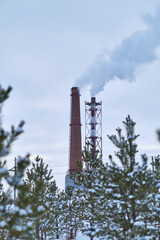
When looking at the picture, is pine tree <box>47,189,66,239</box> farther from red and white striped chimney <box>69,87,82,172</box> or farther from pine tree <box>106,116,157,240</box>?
red and white striped chimney <box>69,87,82,172</box>

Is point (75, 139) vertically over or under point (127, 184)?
over

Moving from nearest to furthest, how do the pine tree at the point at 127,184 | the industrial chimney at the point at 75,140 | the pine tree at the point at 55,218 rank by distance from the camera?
1. the pine tree at the point at 127,184
2. the pine tree at the point at 55,218
3. the industrial chimney at the point at 75,140

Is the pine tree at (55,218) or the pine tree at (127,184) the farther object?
the pine tree at (55,218)

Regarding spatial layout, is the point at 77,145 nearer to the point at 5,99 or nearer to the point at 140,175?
the point at 140,175

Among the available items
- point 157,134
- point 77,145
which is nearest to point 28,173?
point 157,134

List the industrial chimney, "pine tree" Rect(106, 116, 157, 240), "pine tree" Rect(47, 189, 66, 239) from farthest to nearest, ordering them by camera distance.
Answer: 1. the industrial chimney
2. "pine tree" Rect(47, 189, 66, 239)
3. "pine tree" Rect(106, 116, 157, 240)

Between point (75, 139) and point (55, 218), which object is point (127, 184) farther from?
point (75, 139)

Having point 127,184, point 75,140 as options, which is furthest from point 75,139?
point 127,184

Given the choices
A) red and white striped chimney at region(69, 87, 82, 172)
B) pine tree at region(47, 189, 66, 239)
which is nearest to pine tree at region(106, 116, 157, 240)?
pine tree at region(47, 189, 66, 239)

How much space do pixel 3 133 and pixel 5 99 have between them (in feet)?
2.59

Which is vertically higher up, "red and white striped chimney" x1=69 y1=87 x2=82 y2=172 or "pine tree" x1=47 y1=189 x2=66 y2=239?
"red and white striped chimney" x1=69 y1=87 x2=82 y2=172

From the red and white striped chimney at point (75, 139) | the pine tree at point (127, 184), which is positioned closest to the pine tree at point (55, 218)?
the pine tree at point (127, 184)

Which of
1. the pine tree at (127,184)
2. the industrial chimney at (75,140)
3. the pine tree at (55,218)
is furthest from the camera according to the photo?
the industrial chimney at (75,140)

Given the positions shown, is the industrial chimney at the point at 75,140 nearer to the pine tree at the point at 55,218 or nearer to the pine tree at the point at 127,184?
the pine tree at the point at 55,218
